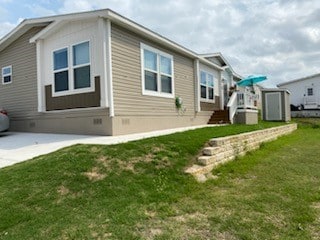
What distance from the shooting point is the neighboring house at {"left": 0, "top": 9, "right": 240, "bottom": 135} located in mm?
9438

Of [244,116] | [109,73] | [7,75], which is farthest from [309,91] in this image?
[7,75]

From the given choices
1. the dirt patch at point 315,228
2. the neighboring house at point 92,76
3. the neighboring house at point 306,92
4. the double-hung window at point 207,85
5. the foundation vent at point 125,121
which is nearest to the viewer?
the dirt patch at point 315,228

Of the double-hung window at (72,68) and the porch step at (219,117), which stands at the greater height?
the double-hung window at (72,68)

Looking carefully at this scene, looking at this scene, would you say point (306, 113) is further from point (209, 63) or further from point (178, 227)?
point (178, 227)

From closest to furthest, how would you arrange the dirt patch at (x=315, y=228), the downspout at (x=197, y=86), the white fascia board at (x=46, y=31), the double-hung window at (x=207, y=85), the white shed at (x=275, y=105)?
the dirt patch at (x=315, y=228)
the white fascia board at (x=46, y=31)
the downspout at (x=197, y=86)
the double-hung window at (x=207, y=85)
the white shed at (x=275, y=105)

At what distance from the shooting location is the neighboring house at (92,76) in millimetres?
9438

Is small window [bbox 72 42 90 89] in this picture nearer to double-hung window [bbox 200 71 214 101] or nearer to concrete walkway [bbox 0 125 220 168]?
concrete walkway [bbox 0 125 220 168]

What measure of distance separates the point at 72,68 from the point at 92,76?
0.98 m

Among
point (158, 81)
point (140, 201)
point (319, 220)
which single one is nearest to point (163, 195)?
point (140, 201)

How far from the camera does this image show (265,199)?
4.62 m

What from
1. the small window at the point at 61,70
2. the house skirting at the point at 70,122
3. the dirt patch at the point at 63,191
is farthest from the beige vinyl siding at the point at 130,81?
the dirt patch at the point at 63,191

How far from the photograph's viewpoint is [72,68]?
10.1m

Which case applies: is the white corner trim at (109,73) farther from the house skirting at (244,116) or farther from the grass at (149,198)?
the house skirting at (244,116)

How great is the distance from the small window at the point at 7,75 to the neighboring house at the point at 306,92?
87.3 ft
